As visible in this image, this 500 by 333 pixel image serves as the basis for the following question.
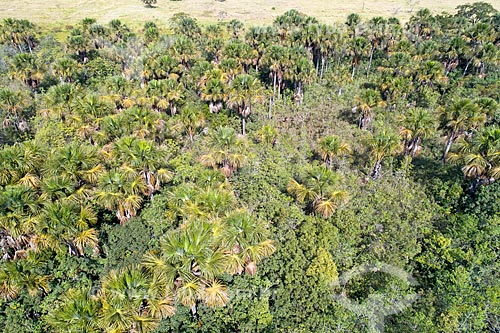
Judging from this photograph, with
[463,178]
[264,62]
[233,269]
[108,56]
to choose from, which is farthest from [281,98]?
[233,269]

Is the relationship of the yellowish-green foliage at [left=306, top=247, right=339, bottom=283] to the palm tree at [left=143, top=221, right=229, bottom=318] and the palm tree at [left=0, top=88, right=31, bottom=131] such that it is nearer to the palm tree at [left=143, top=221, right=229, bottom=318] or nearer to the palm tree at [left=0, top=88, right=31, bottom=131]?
the palm tree at [left=143, top=221, right=229, bottom=318]

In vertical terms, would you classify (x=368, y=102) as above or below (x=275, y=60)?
below

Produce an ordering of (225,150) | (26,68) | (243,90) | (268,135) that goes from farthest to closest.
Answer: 1. (26,68)
2. (243,90)
3. (268,135)
4. (225,150)

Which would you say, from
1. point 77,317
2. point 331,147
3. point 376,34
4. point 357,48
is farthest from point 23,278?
point 376,34

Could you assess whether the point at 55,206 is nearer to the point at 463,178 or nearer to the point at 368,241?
the point at 368,241

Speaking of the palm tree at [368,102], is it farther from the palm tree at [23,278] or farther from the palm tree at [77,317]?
the palm tree at [23,278]

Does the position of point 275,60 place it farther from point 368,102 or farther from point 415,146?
point 415,146
